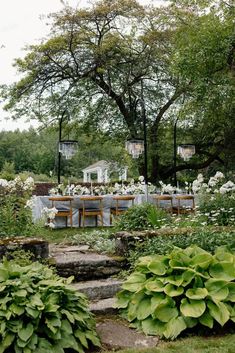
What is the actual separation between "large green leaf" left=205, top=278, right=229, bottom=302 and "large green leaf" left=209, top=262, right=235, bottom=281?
99mm

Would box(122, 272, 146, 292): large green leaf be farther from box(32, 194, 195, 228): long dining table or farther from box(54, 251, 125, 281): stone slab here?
box(32, 194, 195, 228): long dining table

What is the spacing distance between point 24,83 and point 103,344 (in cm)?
1218

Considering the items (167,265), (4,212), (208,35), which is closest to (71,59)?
(208,35)

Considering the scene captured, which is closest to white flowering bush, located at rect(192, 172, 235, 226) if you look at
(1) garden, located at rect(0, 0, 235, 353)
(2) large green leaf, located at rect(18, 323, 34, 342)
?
(1) garden, located at rect(0, 0, 235, 353)

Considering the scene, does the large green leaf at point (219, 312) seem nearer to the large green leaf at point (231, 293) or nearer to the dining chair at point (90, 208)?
the large green leaf at point (231, 293)

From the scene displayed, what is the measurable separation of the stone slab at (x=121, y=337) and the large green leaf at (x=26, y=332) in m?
0.62

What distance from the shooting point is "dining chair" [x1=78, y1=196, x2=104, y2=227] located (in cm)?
994

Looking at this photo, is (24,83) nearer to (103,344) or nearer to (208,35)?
(208,35)

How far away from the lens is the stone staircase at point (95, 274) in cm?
425

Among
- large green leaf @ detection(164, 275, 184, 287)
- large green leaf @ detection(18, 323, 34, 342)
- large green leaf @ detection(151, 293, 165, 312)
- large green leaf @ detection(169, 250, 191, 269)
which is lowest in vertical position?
large green leaf @ detection(18, 323, 34, 342)

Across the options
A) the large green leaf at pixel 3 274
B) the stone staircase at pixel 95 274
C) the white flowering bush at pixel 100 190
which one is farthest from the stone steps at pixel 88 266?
the white flowering bush at pixel 100 190

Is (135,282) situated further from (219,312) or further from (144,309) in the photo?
(219,312)

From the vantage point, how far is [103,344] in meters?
3.46

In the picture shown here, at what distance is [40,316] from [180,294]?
1.13 m
